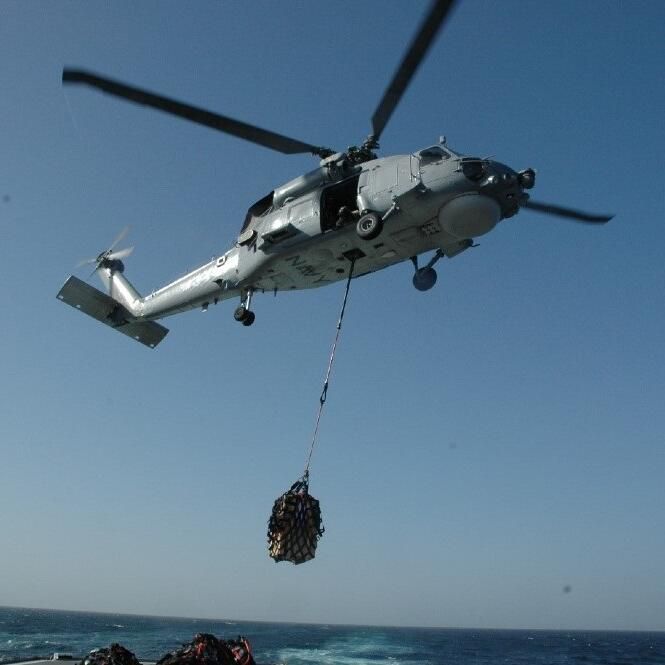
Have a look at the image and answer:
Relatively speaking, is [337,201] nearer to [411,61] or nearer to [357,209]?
[357,209]

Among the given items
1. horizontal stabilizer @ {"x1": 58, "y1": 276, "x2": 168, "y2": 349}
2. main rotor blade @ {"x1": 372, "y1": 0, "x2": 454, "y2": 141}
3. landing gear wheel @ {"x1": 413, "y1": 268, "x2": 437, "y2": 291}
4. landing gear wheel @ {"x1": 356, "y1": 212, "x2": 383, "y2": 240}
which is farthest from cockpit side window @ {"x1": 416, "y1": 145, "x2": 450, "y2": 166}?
horizontal stabilizer @ {"x1": 58, "y1": 276, "x2": 168, "y2": 349}

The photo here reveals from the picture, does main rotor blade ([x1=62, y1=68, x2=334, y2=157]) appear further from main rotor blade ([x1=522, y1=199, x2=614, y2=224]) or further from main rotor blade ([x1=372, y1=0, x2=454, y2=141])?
main rotor blade ([x1=522, y1=199, x2=614, y2=224])

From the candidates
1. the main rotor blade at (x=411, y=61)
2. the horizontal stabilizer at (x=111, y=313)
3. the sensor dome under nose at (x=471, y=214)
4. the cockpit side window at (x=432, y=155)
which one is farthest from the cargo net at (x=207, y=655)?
the horizontal stabilizer at (x=111, y=313)

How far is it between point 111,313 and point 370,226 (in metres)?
10.3

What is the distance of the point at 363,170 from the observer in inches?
485

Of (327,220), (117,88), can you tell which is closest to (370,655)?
(327,220)

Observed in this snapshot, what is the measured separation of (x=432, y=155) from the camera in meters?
11.5

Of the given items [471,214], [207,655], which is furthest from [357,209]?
[207,655]

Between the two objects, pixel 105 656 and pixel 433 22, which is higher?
pixel 433 22

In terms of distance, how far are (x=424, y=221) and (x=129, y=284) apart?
36.1ft

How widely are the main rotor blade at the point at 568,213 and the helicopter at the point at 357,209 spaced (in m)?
0.02

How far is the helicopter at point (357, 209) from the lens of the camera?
10.7 meters

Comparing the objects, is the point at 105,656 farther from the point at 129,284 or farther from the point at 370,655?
the point at 370,655

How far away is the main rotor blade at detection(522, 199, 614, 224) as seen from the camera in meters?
12.3
